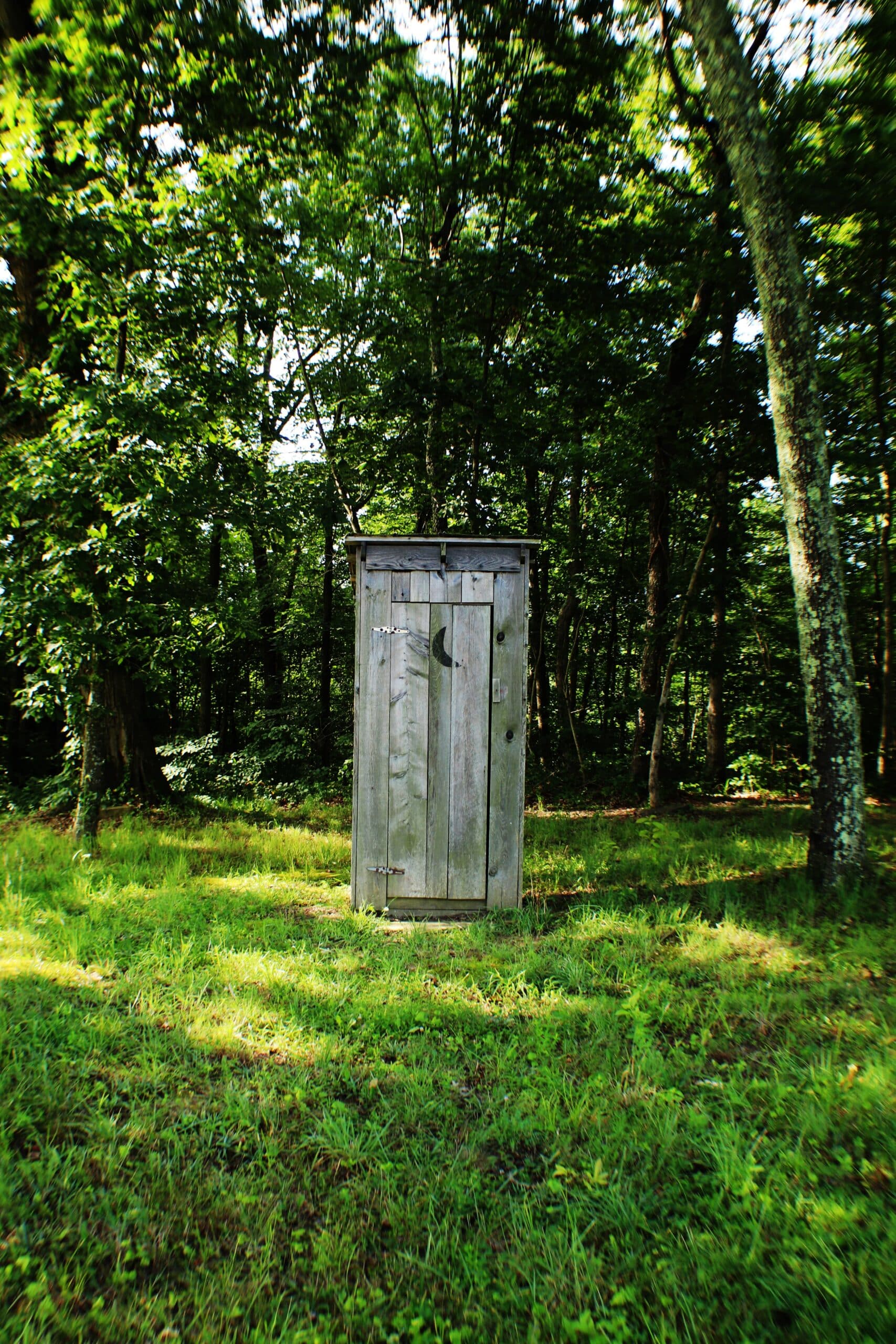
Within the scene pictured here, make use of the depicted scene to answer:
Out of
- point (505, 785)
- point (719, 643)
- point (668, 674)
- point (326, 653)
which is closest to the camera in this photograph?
point (505, 785)

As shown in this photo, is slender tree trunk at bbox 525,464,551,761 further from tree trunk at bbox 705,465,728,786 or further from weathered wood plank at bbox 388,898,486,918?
weathered wood plank at bbox 388,898,486,918

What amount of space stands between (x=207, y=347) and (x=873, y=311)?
7.70 meters

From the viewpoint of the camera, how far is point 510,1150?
250cm

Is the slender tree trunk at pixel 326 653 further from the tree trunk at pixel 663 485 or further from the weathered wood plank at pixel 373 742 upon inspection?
the weathered wood plank at pixel 373 742

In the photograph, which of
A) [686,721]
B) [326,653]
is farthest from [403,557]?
[686,721]

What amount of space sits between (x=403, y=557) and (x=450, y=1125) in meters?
3.69

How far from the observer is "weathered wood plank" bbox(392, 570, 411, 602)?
507 cm

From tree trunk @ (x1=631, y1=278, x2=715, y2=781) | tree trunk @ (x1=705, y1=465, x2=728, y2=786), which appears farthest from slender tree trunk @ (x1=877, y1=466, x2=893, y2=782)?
tree trunk @ (x1=631, y1=278, x2=715, y2=781)

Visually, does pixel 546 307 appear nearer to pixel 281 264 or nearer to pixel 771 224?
pixel 771 224

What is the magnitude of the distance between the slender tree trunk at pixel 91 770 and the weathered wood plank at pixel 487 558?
3.74 meters

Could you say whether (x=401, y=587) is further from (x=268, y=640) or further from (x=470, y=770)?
(x=268, y=640)

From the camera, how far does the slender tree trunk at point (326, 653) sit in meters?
11.9

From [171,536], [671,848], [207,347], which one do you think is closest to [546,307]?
[207,347]

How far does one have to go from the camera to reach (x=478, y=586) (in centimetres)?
505
